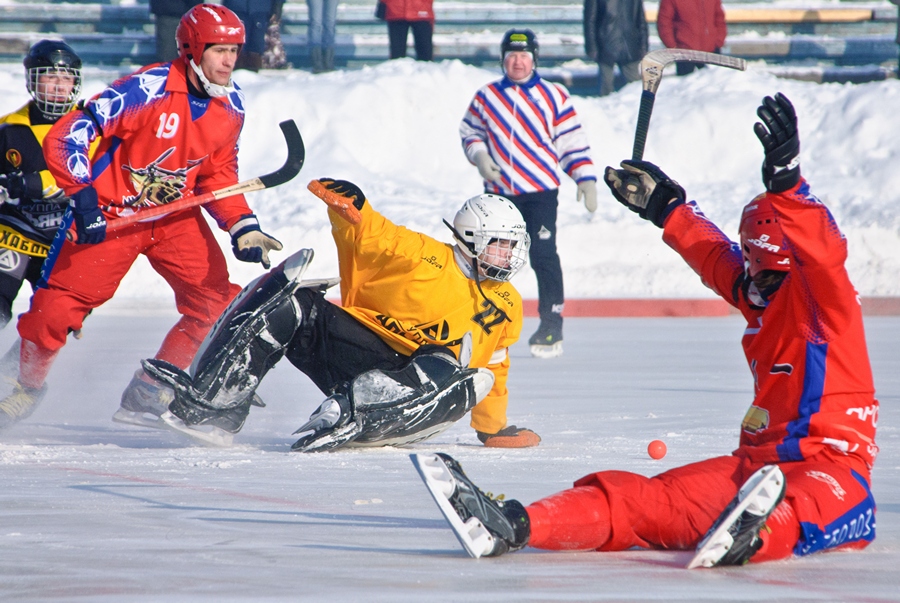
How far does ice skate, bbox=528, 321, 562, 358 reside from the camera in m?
7.68

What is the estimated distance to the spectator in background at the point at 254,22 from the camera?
13.2 m

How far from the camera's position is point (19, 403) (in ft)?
16.6

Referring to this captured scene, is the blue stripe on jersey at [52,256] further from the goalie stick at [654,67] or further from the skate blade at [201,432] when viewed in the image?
the goalie stick at [654,67]

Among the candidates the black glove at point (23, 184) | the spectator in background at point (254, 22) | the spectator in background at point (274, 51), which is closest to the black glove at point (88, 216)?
the black glove at point (23, 184)

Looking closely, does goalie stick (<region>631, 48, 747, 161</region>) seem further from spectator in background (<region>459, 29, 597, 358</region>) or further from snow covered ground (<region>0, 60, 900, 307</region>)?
snow covered ground (<region>0, 60, 900, 307</region>)

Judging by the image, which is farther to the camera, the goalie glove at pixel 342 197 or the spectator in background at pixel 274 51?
the spectator in background at pixel 274 51

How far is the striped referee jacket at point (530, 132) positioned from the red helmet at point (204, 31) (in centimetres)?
307

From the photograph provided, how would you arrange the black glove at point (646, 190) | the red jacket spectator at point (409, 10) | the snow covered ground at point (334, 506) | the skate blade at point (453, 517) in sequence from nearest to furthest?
1. the snow covered ground at point (334, 506)
2. the skate blade at point (453, 517)
3. the black glove at point (646, 190)
4. the red jacket spectator at point (409, 10)

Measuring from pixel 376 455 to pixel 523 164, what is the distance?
12.7 ft

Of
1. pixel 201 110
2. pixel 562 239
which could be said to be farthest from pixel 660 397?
pixel 562 239

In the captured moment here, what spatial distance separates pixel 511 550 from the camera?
Result: 2805 millimetres

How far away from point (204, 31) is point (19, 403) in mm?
1621

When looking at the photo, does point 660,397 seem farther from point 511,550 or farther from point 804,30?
point 804,30

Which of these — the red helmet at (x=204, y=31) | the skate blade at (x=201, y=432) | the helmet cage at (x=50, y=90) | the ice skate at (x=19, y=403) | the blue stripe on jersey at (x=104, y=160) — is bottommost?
the ice skate at (x=19, y=403)
